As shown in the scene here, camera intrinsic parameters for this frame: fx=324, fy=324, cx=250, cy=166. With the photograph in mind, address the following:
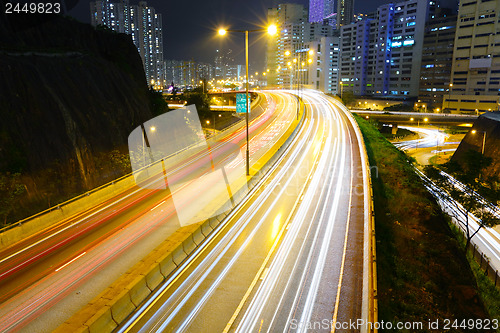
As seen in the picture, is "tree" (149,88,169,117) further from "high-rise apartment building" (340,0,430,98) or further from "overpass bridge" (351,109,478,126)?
"high-rise apartment building" (340,0,430,98)

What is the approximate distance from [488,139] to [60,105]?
5137cm

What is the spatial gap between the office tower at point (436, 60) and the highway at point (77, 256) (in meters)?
105

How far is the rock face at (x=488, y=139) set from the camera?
129 ft

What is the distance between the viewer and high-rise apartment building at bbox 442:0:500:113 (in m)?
Result: 89.1

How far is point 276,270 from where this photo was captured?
13938 mm

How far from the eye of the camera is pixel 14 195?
80.9 ft

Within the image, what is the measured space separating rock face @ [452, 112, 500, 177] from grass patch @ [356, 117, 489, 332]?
16219mm

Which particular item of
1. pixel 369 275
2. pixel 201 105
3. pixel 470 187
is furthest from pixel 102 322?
pixel 201 105

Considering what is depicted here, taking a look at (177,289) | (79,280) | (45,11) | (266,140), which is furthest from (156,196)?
(45,11)

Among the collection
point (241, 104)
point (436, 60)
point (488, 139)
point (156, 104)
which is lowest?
point (488, 139)

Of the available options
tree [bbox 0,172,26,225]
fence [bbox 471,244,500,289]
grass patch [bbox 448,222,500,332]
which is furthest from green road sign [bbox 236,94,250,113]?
fence [bbox 471,244,500,289]

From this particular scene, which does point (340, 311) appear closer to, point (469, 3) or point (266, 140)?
point (266, 140)

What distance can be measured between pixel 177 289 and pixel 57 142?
2361 centimetres

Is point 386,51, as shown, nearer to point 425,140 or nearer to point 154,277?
point 425,140
